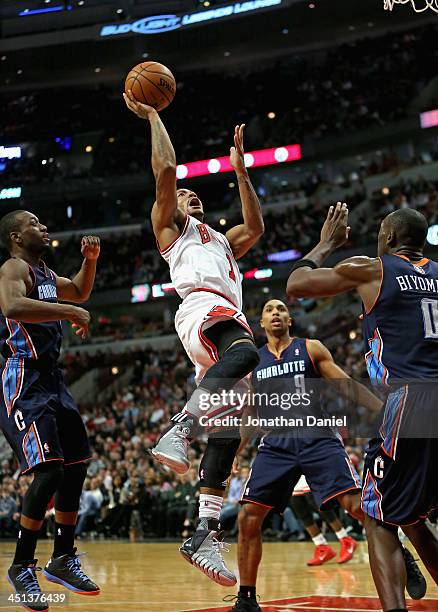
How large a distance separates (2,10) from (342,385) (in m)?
20.6

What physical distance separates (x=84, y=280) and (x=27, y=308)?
1.05 meters

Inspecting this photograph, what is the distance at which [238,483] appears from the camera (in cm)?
1462

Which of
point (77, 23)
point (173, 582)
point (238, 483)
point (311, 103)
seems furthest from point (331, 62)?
point (173, 582)

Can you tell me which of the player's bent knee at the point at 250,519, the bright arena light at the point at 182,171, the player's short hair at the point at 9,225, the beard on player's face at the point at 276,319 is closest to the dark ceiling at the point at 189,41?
the bright arena light at the point at 182,171

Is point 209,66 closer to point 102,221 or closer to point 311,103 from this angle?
point 311,103

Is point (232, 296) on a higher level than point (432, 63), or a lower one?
lower

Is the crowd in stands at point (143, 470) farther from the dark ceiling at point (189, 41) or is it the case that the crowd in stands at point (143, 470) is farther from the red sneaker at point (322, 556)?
the dark ceiling at point (189, 41)

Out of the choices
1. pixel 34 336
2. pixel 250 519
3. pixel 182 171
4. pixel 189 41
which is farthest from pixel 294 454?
pixel 189 41

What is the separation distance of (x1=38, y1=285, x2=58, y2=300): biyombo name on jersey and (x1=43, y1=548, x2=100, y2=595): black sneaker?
1704mm

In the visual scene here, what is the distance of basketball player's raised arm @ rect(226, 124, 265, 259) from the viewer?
5.61 metres

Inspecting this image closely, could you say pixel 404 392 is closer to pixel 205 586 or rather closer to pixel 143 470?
pixel 205 586

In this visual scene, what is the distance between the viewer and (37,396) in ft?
17.5

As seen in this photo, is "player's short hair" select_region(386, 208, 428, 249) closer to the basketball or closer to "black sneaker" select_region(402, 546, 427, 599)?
the basketball

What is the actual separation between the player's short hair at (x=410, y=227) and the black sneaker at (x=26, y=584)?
3.01 meters
